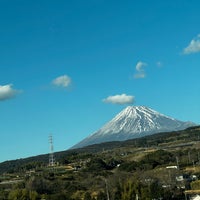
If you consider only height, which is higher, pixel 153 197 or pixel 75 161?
pixel 75 161

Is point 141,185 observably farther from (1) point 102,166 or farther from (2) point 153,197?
(1) point 102,166

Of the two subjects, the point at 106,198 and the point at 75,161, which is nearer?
the point at 106,198

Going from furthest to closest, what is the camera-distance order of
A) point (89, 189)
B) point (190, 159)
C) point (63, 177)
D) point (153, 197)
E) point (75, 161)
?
point (75, 161) → point (190, 159) → point (63, 177) → point (89, 189) → point (153, 197)

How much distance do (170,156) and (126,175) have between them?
3389 cm

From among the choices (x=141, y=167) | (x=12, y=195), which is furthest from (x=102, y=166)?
(x=12, y=195)

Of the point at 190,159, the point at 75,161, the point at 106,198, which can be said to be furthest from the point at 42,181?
the point at 75,161

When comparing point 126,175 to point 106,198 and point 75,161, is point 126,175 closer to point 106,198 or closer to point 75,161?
point 106,198

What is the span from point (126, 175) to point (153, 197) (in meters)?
18.2

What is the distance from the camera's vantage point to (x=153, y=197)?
212 feet

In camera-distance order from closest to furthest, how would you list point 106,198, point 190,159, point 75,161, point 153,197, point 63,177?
1. point 153,197
2. point 106,198
3. point 63,177
4. point 190,159
5. point 75,161

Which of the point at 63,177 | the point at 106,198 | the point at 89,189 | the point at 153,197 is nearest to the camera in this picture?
the point at 153,197

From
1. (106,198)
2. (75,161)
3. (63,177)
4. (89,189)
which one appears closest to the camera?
(106,198)

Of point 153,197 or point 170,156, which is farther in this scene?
point 170,156

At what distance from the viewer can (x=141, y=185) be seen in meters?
67.3
